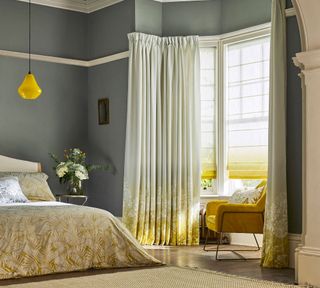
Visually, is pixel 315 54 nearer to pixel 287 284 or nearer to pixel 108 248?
pixel 287 284

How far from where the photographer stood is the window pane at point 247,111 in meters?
8.34

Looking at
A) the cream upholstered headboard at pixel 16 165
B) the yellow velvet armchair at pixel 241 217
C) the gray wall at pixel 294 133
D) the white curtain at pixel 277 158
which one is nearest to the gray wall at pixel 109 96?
the cream upholstered headboard at pixel 16 165

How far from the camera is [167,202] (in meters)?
8.63

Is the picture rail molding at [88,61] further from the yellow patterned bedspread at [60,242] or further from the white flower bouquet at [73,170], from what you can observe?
the yellow patterned bedspread at [60,242]

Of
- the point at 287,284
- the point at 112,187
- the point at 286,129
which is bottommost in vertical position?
the point at 287,284

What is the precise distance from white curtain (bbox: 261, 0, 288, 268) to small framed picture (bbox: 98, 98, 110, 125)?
118 inches

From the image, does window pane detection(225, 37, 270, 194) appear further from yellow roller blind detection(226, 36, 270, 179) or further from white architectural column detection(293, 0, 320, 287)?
white architectural column detection(293, 0, 320, 287)

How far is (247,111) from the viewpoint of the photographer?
8555 mm

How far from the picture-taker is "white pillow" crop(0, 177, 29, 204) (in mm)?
7344

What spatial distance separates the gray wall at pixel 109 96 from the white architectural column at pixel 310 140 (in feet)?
11.7

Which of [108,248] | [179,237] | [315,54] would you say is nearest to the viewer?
[315,54]

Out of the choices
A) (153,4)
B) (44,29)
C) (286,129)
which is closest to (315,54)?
(286,129)

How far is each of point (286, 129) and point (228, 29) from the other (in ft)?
7.92

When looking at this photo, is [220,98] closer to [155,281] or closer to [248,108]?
[248,108]
